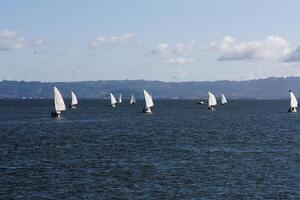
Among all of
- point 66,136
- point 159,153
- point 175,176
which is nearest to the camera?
point 175,176

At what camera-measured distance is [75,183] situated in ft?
185

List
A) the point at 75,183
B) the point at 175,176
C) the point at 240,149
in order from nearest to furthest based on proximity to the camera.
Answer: the point at 75,183 < the point at 175,176 < the point at 240,149

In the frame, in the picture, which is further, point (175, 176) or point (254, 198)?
point (175, 176)

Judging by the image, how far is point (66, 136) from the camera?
351 ft

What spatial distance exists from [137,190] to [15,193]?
10.2 m

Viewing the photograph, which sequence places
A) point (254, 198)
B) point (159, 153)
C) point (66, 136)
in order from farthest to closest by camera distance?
1. point (66, 136)
2. point (159, 153)
3. point (254, 198)

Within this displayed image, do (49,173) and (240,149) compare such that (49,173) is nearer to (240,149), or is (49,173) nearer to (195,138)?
(240,149)

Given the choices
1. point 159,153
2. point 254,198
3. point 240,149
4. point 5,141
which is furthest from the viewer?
point 5,141

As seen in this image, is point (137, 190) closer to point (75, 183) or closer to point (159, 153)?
point (75, 183)

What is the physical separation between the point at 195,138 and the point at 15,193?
54.7 m

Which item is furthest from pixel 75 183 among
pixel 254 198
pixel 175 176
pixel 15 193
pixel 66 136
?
pixel 66 136

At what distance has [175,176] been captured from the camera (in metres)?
60.4

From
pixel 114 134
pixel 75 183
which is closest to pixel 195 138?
pixel 114 134

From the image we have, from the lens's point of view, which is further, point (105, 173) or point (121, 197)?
point (105, 173)
